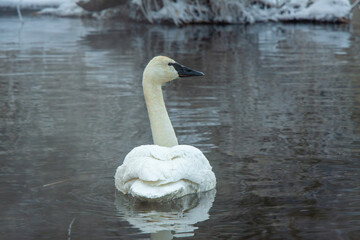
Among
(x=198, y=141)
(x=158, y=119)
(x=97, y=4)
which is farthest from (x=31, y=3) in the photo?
(x=158, y=119)

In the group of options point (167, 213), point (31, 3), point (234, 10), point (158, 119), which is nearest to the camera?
point (167, 213)

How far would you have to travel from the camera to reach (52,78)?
44.5ft

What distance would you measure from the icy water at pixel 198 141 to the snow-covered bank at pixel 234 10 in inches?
443

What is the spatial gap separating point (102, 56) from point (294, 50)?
5247mm

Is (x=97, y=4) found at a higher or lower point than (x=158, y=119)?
lower

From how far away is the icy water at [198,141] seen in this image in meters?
5.45

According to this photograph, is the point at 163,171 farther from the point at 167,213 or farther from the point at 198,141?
the point at 198,141

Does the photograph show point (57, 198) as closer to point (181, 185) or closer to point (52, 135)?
point (181, 185)

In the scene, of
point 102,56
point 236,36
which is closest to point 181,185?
point 102,56

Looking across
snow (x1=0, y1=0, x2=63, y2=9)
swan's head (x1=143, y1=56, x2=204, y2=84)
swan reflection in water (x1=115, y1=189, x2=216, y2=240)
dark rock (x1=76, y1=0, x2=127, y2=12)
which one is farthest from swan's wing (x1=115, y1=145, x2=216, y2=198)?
snow (x1=0, y1=0, x2=63, y2=9)

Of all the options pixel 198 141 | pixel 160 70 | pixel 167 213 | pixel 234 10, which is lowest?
pixel 234 10

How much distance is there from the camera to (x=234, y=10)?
2988 centimetres

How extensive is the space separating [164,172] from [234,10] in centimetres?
2500

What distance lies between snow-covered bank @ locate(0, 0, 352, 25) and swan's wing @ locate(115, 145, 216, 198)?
22.8m
